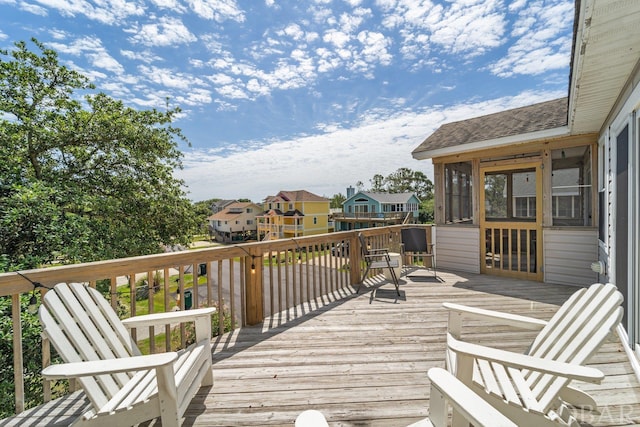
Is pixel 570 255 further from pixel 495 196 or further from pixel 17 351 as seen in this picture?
pixel 17 351

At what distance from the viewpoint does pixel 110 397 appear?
142cm

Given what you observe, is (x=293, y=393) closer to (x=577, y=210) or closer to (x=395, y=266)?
(x=395, y=266)

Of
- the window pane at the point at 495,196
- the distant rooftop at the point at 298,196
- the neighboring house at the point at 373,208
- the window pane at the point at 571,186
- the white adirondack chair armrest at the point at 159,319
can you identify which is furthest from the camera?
the distant rooftop at the point at 298,196

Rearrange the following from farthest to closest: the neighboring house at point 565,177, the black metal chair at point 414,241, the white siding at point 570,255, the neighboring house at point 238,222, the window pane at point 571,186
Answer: the neighboring house at point 238,222 < the black metal chair at point 414,241 < the window pane at point 571,186 < the white siding at point 570,255 < the neighboring house at point 565,177

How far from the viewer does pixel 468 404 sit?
945mm

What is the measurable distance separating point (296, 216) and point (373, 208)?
8.24 meters

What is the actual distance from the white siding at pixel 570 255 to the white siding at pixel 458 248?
1104 mm

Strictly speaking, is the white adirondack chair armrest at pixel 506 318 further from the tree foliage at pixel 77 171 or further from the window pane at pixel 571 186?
the tree foliage at pixel 77 171

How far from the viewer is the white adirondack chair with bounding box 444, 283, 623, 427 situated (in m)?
1.20

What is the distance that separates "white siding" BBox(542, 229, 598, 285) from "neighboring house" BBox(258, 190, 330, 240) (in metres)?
24.2

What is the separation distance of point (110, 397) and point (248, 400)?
822 millimetres

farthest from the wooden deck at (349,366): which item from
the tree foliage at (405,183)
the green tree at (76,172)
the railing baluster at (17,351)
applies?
the tree foliage at (405,183)

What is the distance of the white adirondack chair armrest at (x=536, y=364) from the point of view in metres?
1.06

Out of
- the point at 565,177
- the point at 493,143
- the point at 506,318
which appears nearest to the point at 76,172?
the point at 506,318
